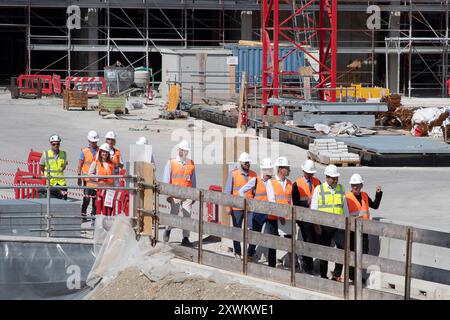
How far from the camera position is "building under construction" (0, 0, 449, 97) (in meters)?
52.3

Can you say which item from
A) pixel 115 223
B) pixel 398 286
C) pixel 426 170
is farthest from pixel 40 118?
pixel 398 286

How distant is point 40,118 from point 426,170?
17.0m

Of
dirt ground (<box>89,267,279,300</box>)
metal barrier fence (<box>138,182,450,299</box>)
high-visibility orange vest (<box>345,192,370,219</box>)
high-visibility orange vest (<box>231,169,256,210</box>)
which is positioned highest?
high-visibility orange vest (<box>231,169,256,210</box>)

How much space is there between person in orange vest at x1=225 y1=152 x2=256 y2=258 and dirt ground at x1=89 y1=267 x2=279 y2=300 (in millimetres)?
1248

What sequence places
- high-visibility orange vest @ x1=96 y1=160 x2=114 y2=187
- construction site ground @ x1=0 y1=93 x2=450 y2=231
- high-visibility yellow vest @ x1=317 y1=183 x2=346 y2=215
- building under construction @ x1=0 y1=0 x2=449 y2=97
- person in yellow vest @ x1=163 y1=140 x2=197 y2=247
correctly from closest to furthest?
high-visibility yellow vest @ x1=317 y1=183 x2=346 y2=215 → person in yellow vest @ x1=163 y1=140 x2=197 y2=247 → high-visibility orange vest @ x1=96 y1=160 x2=114 y2=187 → construction site ground @ x1=0 y1=93 x2=450 y2=231 → building under construction @ x1=0 y1=0 x2=449 y2=97

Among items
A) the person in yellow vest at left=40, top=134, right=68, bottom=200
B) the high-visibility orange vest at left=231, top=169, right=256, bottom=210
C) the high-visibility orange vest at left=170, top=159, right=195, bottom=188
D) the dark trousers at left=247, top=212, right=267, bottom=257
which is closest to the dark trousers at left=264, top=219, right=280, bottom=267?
the dark trousers at left=247, top=212, right=267, bottom=257

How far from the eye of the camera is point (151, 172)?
15875 mm

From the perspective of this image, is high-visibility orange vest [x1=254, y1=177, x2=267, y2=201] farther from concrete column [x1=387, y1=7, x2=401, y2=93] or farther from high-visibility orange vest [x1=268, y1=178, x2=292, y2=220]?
concrete column [x1=387, y1=7, x2=401, y2=93]

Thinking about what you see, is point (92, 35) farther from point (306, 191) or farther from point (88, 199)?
point (306, 191)

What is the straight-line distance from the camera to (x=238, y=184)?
1562cm

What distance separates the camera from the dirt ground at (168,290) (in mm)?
13891

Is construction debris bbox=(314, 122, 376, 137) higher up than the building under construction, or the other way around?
the building under construction

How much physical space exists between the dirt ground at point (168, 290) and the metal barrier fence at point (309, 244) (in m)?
0.54

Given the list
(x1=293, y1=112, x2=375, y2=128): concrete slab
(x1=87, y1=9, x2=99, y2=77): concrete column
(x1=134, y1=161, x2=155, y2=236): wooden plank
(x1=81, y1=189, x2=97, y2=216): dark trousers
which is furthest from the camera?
(x1=87, y1=9, x2=99, y2=77): concrete column
